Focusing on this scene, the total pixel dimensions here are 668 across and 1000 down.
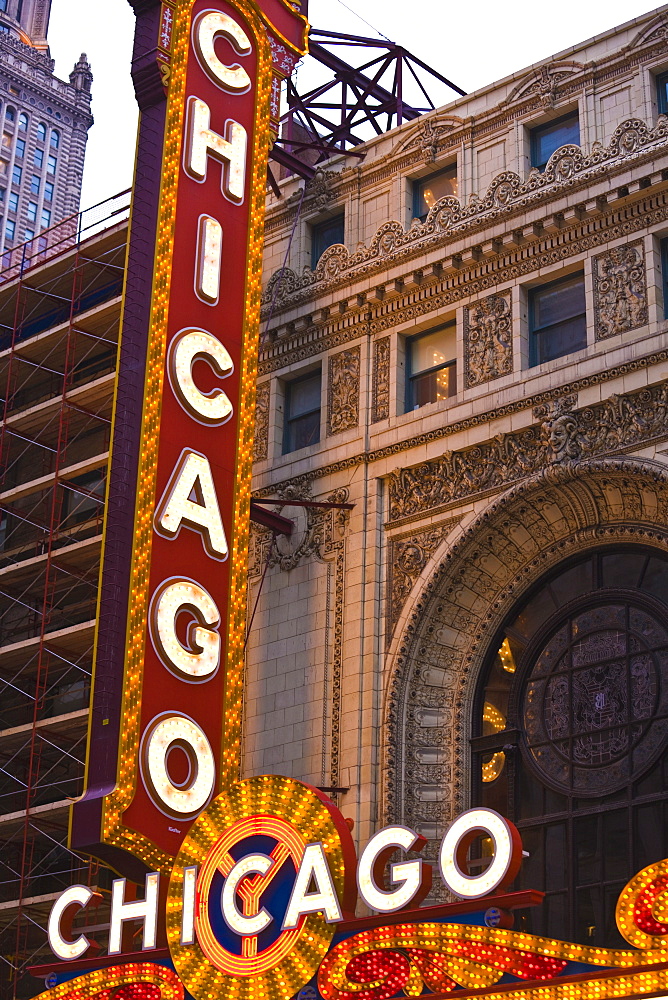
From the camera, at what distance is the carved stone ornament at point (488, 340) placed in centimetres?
2589

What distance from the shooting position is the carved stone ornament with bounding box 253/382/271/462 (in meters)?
28.7

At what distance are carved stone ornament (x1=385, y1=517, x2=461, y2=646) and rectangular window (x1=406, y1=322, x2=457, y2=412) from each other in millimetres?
2473

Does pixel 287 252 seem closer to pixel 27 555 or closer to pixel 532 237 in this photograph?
pixel 532 237

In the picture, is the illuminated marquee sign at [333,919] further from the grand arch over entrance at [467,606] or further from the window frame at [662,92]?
the window frame at [662,92]

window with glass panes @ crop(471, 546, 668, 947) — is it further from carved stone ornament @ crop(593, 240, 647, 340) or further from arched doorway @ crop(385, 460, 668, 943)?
carved stone ornament @ crop(593, 240, 647, 340)

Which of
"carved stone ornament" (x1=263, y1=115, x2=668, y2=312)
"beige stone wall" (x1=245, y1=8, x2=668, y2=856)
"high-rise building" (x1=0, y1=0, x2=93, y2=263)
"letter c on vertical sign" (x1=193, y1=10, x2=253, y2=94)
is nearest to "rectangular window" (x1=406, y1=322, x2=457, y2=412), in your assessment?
"beige stone wall" (x1=245, y1=8, x2=668, y2=856)

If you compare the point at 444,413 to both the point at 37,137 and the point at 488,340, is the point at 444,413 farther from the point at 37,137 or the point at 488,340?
the point at 37,137


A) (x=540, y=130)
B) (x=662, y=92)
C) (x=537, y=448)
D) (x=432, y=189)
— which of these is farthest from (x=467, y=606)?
(x=662, y=92)

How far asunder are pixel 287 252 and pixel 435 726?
391 inches

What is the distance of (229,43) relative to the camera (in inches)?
1129

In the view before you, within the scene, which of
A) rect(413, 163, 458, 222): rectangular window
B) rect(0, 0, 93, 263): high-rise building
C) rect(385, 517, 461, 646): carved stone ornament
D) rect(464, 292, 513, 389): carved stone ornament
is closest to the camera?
rect(385, 517, 461, 646): carved stone ornament

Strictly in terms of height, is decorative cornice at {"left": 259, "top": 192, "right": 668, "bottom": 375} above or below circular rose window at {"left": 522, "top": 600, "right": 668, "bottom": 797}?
above

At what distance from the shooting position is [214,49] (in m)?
28.3

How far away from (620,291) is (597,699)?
6.40 metres
